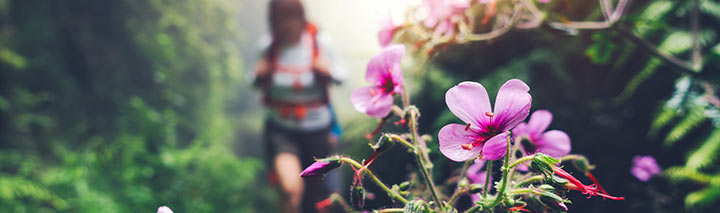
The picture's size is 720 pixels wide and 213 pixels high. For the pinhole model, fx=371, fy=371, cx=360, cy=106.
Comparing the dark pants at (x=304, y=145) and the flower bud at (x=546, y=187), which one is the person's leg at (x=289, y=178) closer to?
the dark pants at (x=304, y=145)

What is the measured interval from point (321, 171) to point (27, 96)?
9.54ft

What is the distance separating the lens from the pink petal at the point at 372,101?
25 centimetres

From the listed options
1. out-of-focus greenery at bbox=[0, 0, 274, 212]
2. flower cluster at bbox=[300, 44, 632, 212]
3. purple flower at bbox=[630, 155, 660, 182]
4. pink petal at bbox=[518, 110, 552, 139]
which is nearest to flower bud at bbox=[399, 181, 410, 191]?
flower cluster at bbox=[300, 44, 632, 212]

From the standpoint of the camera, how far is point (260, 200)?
2.84 metres

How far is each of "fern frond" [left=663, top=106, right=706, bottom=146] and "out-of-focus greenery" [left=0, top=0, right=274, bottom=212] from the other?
1.58m

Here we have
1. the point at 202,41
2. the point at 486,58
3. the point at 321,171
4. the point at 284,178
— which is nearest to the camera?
the point at 321,171

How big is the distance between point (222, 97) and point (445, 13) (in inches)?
144

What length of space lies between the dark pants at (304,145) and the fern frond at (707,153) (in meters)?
1.05

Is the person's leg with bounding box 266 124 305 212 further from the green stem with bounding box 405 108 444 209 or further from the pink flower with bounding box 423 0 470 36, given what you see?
the green stem with bounding box 405 108 444 209

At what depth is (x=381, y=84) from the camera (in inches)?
11.1

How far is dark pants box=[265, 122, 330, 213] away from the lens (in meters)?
1.39

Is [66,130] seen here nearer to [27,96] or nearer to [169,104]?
[27,96]

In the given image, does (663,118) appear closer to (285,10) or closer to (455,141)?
(455,141)

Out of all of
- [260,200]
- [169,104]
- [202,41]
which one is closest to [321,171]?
[260,200]
